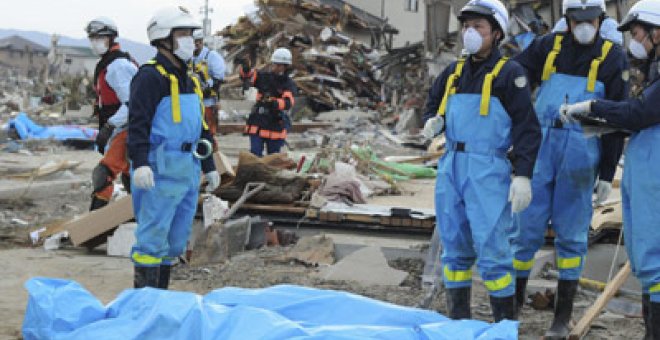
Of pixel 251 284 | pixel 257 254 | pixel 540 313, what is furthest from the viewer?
pixel 257 254

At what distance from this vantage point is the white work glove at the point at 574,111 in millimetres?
4910

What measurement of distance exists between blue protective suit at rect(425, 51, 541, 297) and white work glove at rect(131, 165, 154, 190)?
5.52 ft

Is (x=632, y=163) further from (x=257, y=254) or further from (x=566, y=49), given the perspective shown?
(x=257, y=254)

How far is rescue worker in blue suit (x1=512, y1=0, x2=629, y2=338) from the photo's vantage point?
5.30m

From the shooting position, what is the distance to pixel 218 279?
693 cm

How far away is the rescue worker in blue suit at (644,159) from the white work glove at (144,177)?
2478mm

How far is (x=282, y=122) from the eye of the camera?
1166 cm

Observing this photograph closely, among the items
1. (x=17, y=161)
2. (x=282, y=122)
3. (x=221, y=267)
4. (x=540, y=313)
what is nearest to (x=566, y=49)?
(x=540, y=313)

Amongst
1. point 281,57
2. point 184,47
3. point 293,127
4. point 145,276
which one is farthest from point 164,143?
point 293,127

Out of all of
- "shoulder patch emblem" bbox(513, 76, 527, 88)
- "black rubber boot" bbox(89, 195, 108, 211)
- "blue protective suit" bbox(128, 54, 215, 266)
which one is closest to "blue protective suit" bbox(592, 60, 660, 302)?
"shoulder patch emblem" bbox(513, 76, 527, 88)

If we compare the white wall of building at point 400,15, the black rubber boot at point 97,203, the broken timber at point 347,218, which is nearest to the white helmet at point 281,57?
the broken timber at point 347,218

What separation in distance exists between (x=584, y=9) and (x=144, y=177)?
2828mm

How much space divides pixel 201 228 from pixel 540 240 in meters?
3.49

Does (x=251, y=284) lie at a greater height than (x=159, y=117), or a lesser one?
lesser
